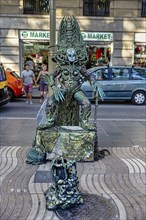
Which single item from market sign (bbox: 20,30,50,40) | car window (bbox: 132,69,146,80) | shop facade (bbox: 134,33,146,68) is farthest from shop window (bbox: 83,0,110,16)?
car window (bbox: 132,69,146,80)

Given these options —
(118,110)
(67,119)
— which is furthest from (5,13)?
(67,119)

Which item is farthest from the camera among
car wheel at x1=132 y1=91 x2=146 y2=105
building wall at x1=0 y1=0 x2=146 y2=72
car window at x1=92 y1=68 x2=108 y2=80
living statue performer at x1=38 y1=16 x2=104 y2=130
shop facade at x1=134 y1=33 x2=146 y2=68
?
shop facade at x1=134 y1=33 x2=146 y2=68

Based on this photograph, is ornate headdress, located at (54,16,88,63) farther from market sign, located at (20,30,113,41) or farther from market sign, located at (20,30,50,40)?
market sign, located at (20,30,50,40)

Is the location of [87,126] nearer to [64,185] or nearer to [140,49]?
[64,185]

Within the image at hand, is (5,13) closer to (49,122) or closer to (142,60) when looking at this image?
(142,60)

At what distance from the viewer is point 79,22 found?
60.4 feet

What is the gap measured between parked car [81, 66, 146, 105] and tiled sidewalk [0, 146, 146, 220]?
799 cm

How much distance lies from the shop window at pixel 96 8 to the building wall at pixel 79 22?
1.41 ft

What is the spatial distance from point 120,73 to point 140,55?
6103mm

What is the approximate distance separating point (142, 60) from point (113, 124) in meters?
11.5

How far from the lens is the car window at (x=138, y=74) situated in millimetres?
14062

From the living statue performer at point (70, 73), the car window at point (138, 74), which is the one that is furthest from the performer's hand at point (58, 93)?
the car window at point (138, 74)

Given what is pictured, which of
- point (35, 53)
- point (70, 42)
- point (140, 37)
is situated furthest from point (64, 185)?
point (140, 37)

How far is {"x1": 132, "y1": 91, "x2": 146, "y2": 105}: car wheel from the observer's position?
14039 millimetres
